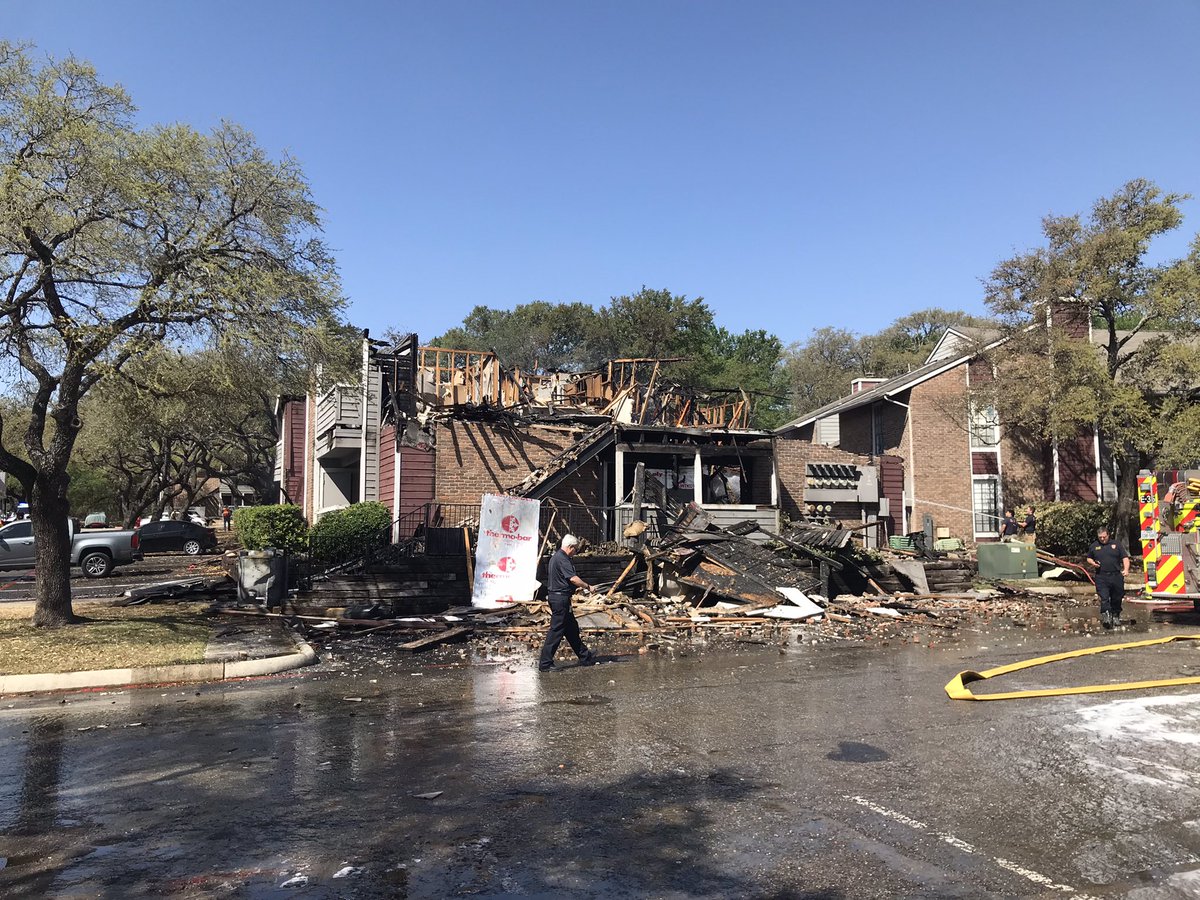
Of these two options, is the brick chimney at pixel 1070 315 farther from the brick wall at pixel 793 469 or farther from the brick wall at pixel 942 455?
the brick wall at pixel 793 469

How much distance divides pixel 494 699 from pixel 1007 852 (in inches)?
214

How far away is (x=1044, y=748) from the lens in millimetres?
6727

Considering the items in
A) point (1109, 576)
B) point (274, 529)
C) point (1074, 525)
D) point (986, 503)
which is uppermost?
point (986, 503)

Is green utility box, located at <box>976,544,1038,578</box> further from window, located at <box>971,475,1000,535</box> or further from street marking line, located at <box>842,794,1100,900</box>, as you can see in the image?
street marking line, located at <box>842,794,1100,900</box>

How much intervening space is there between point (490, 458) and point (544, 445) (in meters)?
1.57

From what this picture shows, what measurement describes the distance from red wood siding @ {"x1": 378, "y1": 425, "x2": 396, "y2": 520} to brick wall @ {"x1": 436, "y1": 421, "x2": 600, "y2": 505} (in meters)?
1.27

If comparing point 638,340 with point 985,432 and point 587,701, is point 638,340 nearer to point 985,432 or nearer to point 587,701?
point 985,432

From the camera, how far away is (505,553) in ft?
55.5

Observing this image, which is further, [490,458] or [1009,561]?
[490,458]

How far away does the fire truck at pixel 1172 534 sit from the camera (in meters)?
13.4

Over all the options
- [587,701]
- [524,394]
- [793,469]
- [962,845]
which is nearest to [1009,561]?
[793,469]

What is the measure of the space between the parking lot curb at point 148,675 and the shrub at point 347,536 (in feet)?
26.2

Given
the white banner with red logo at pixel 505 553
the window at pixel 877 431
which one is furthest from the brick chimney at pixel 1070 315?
the white banner with red logo at pixel 505 553

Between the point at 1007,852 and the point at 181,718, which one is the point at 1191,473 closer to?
the point at 1007,852
